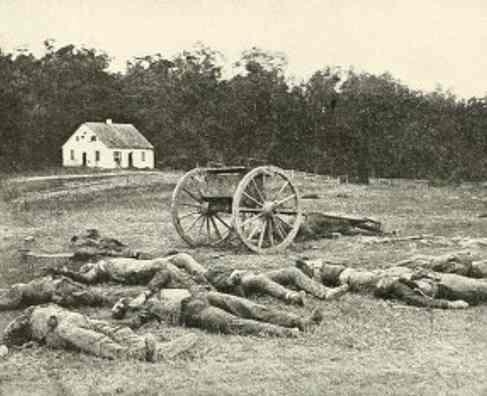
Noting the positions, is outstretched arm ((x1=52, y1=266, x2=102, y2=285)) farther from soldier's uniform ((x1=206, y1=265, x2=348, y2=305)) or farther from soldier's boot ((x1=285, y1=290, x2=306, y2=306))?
soldier's boot ((x1=285, y1=290, x2=306, y2=306))

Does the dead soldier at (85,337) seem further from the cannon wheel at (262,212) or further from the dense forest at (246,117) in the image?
the dense forest at (246,117)

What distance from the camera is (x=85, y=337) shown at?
6379 millimetres

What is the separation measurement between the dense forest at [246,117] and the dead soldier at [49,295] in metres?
34.5

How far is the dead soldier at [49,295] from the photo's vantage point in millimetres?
8141

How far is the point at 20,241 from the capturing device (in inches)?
586

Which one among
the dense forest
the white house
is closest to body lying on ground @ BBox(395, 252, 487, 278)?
the dense forest

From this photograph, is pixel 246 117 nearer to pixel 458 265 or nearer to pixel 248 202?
pixel 248 202

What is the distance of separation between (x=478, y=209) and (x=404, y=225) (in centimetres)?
604

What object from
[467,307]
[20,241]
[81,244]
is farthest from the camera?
[20,241]

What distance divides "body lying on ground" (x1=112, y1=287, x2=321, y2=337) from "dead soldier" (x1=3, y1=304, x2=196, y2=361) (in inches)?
23.1

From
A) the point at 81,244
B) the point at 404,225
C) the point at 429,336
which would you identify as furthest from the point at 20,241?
the point at 429,336

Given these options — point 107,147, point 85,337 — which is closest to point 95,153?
point 107,147

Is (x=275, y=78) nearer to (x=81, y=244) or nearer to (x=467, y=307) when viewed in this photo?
(x=81, y=244)

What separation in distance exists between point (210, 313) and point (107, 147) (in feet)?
161
